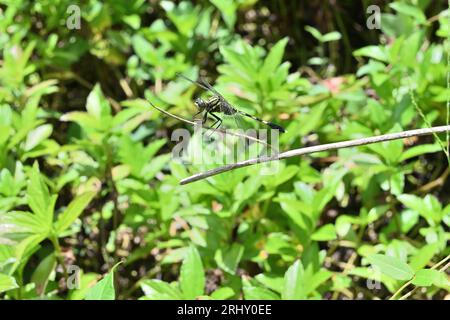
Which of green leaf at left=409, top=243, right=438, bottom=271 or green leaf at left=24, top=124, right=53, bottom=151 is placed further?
green leaf at left=24, top=124, right=53, bottom=151

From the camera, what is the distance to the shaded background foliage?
1.57 meters

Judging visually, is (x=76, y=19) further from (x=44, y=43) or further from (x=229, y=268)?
(x=229, y=268)

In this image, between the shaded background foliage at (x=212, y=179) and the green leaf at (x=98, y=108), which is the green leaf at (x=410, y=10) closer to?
the shaded background foliage at (x=212, y=179)

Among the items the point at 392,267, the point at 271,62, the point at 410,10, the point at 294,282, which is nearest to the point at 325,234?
the point at 294,282

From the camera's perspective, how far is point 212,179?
62.6 inches

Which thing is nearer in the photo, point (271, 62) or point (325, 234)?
point (325, 234)

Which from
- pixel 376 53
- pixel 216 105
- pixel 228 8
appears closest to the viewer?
pixel 216 105

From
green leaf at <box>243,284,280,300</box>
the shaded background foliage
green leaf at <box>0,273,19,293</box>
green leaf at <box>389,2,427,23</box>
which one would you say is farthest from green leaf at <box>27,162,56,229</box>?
green leaf at <box>389,2,427,23</box>

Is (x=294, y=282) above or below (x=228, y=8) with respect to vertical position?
below

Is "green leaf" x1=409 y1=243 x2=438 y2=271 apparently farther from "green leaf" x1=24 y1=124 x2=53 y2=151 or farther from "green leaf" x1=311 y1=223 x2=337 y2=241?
"green leaf" x1=24 y1=124 x2=53 y2=151

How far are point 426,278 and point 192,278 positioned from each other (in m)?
0.50

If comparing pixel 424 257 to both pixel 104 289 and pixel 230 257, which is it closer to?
pixel 230 257

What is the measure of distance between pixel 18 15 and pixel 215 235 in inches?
46.9

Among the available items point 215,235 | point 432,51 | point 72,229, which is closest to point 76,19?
point 72,229
